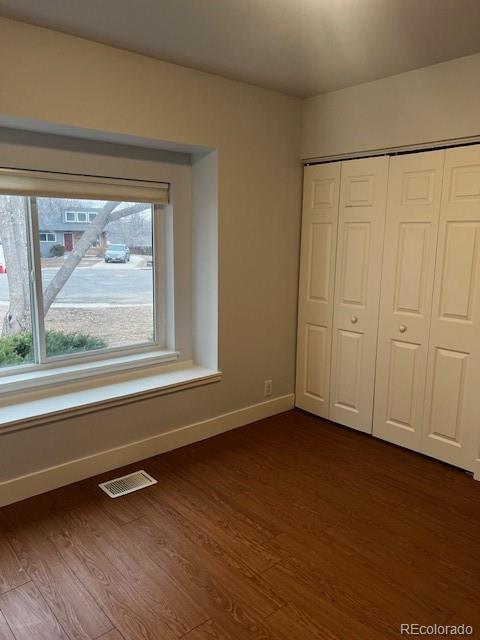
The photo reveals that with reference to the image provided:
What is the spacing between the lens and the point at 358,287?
129 inches

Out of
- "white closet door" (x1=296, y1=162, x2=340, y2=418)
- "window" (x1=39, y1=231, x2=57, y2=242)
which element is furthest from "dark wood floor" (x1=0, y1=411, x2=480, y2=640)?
"window" (x1=39, y1=231, x2=57, y2=242)

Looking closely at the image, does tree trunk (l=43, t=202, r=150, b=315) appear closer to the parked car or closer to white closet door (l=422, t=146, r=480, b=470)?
the parked car

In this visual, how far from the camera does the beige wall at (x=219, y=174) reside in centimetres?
233

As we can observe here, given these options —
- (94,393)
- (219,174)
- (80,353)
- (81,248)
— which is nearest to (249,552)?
(94,393)

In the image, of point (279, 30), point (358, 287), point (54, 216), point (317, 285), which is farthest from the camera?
point (317, 285)

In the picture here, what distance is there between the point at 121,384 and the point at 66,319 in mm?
535

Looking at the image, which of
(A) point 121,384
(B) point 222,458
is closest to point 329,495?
(B) point 222,458

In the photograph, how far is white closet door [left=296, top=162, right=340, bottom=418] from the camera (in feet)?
11.1

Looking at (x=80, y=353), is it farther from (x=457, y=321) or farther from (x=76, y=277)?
(x=457, y=321)

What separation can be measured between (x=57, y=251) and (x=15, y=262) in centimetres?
25

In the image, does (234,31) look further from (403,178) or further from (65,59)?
(403,178)

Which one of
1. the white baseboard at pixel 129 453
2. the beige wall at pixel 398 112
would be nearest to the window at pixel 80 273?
the white baseboard at pixel 129 453

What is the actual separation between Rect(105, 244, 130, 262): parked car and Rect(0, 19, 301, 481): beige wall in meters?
0.63

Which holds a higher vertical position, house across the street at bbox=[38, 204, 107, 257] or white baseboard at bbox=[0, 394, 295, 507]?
house across the street at bbox=[38, 204, 107, 257]
